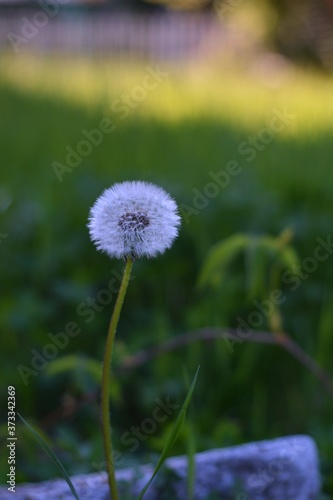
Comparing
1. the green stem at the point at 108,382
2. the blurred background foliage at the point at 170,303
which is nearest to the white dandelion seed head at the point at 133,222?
the green stem at the point at 108,382

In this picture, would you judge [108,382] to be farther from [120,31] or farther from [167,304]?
[120,31]

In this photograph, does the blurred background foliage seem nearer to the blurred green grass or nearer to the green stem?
the blurred green grass

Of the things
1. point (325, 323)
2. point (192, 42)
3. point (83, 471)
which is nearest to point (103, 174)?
point (325, 323)

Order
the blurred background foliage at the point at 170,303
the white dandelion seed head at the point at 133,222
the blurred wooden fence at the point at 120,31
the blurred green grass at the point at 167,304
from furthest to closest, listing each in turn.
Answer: the blurred wooden fence at the point at 120,31
the blurred green grass at the point at 167,304
the blurred background foliage at the point at 170,303
the white dandelion seed head at the point at 133,222

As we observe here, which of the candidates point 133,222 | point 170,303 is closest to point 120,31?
point 170,303

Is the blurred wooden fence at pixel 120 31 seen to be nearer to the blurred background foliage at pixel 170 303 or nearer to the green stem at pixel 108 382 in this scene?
the blurred background foliage at pixel 170 303

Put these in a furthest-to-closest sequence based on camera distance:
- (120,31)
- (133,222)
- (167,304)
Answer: (120,31), (167,304), (133,222)

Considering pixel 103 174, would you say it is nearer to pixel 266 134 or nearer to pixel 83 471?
pixel 266 134
